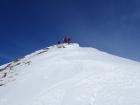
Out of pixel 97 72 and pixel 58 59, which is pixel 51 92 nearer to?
pixel 97 72

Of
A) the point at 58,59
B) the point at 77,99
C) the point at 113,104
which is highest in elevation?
the point at 58,59

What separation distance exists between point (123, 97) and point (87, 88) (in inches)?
147

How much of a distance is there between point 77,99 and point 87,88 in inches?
74.3

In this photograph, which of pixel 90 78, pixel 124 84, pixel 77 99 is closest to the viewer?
pixel 77 99

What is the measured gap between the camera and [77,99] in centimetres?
1722

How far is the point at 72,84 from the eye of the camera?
2050 centimetres

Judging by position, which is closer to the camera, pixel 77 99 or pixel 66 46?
pixel 77 99

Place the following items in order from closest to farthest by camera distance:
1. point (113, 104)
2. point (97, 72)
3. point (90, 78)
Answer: point (113, 104)
point (90, 78)
point (97, 72)

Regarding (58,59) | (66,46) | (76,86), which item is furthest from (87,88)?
(66,46)

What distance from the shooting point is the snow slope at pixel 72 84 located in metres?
16.8


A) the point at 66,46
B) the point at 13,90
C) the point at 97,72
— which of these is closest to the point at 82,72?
the point at 97,72

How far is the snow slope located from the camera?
55.2 ft

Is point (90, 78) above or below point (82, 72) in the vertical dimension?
below

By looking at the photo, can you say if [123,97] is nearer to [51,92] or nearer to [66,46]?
[51,92]
